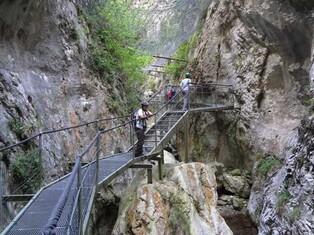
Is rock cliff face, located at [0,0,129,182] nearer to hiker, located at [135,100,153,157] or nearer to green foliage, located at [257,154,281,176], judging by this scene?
hiker, located at [135,100,153,157]

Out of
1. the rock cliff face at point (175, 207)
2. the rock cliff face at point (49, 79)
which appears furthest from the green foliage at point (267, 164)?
the rock cliff face at point (49, 79)

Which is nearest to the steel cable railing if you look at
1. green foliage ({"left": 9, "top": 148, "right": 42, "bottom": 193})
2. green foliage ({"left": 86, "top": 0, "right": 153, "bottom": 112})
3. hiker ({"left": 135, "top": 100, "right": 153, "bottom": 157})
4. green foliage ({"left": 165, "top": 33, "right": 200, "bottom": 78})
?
green foliage ({"left": 9, "top": 148, "right": 42, "bottom": 193})

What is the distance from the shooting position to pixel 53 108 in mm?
10055

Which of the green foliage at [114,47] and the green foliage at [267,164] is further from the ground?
the green foliage at [114,47]

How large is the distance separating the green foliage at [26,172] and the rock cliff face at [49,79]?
0.75 ft

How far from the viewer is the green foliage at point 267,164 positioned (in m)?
13.4

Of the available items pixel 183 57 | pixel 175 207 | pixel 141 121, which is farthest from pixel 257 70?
pixel 175 207

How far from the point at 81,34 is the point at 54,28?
160 centimetres

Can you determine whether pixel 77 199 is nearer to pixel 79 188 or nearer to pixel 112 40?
pixel 79 188

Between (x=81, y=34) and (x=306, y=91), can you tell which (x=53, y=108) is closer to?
(x=81, y=34)

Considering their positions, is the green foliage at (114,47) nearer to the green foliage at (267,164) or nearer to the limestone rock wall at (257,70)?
the limestone rock wall at (257,70)

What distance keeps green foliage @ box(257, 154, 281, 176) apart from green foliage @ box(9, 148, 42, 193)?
9.05 metres

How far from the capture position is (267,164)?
13617 mm

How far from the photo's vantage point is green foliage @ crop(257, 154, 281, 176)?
43.9ft
